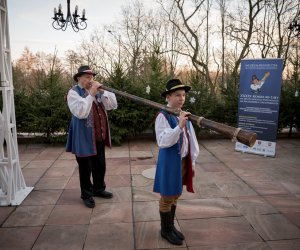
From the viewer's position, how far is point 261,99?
22.1 feet

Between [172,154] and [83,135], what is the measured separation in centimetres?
145

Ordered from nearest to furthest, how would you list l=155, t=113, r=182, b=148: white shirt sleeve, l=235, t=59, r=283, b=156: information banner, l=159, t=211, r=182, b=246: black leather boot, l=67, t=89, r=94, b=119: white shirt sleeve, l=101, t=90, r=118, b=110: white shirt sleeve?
1. l=155, t=113, r=182, b=148: white shirt sleeve
2. l=159, t=211, r=182, b=246: black leather boot
3. l=67, t=89, r=94, b=119: white shirt sleeve
4. l=101, t=90, r=118, b=110: white shirt sleeve
5. l=235, t=59, r=283, b=156: information banner

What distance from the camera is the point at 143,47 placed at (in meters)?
21.9

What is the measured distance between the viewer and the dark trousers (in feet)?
12.8

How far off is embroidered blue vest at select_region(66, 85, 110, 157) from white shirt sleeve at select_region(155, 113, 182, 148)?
1.33 meters

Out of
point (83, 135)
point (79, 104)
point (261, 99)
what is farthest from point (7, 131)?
point (261, 99)

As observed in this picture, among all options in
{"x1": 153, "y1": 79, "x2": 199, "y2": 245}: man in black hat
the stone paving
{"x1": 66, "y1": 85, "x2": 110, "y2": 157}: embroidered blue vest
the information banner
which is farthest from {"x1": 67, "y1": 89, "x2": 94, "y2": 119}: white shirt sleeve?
the information banner

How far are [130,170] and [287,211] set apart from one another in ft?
9.61

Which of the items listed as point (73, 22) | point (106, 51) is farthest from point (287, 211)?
point (106, 51)

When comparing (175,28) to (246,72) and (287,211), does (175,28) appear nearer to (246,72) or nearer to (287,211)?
(246,72)

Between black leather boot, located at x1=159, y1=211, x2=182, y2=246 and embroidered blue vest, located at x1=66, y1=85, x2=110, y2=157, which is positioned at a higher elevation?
embroidered blue vest, located at x1=66, y1=85, x2=110, y2=157

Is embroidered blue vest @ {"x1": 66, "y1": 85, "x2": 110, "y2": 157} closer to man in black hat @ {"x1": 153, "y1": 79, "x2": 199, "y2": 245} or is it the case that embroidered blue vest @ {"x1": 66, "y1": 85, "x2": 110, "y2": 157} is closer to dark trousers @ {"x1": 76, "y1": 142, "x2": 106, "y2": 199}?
dark trousers @ {"x1": 76, "y1": 142, "x2": 106, "y2": 199}

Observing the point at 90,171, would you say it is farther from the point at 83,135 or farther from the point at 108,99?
the point at 108,99

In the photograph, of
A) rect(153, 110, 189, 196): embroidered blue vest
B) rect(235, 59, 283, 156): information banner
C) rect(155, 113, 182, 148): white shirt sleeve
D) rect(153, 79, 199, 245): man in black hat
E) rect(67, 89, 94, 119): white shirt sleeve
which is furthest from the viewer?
rect(235, 59, 283, 156): information banner
